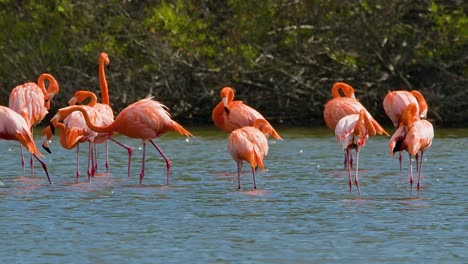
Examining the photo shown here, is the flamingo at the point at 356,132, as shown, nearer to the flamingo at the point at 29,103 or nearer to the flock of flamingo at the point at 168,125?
the flock of flamingo at the point at 168,125

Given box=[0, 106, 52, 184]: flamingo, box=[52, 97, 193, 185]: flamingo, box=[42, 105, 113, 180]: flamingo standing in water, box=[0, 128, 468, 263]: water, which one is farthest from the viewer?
box=[42, 105, 113, 180]: flamingo standing in water

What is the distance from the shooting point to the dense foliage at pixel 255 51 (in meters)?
20.3

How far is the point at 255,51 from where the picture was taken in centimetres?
2078

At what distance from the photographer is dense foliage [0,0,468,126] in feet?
66.7

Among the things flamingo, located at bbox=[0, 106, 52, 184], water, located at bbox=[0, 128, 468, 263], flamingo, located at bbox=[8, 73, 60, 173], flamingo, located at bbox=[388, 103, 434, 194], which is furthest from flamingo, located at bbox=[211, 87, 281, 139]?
flamingo, located at bbox=[388, 103, 434, 194]

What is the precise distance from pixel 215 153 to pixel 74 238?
24.2 feet

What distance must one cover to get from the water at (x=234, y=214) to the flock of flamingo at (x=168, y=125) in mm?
328

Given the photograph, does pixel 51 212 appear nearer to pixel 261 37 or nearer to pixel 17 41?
pixel 261 37

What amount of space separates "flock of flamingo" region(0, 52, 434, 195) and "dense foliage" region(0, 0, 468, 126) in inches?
234

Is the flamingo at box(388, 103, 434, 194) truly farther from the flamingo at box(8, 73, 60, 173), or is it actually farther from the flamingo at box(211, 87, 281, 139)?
the flamingo at box(8, 73, 60, 173)

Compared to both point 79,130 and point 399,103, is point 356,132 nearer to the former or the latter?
point 399,103

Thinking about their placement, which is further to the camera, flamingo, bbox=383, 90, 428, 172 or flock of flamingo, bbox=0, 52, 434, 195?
flamingo, bbox=383, 90, 428, 172

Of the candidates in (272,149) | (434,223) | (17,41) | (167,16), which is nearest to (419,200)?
(434,223)

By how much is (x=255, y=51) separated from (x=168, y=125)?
8.95m
